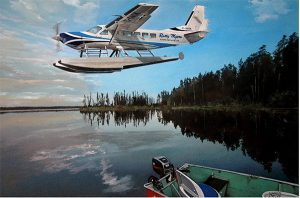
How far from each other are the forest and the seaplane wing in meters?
3.44

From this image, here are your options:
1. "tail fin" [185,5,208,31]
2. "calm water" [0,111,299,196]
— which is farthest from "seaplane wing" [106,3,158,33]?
Result: "calm water" [0,111,299,196]

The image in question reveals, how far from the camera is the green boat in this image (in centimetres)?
372

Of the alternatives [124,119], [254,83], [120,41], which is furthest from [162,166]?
[124,119]

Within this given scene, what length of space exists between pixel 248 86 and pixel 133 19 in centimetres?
1132

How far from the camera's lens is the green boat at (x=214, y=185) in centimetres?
372

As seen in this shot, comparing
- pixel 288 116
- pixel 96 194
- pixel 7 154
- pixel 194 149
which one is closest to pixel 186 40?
pixel 96 194

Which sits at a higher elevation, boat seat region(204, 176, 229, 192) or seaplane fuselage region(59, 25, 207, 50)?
seaplane fuselage region(59, 25, 207, 50)

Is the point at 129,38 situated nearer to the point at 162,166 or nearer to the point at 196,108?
the point at 162,166

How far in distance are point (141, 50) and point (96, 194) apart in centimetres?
269

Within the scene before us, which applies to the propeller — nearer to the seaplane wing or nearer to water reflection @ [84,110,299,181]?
the seaplane wing

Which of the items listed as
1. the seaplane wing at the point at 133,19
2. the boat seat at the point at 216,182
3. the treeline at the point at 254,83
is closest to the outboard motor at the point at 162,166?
the boat seat at the point at 216,182

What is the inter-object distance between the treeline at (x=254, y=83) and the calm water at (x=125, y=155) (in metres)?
1.28

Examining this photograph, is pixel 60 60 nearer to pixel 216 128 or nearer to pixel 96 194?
pixel 96 194

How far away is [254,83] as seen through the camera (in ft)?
46.8
